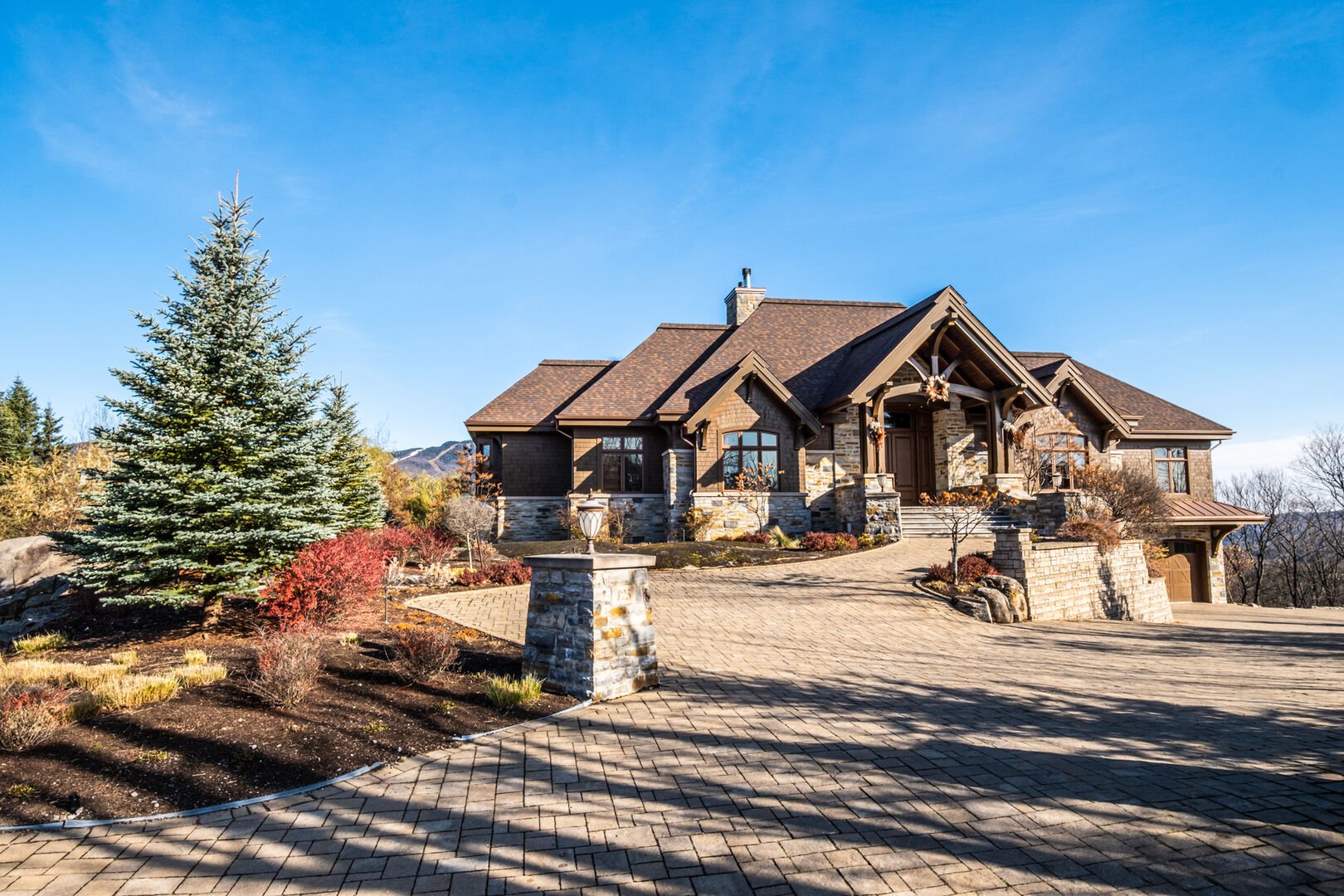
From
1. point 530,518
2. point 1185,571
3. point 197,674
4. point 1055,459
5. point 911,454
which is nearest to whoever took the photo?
point 197,674

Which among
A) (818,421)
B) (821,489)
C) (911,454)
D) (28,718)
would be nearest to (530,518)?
(821,489)

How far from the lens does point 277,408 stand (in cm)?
1092

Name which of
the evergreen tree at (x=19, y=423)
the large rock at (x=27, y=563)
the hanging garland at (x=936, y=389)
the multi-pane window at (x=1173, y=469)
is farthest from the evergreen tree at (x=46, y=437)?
the multi-pane window at (x=1173, y=469)

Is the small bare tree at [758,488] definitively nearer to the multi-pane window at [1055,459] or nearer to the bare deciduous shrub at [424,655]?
the multi-pane window at [1055,459]

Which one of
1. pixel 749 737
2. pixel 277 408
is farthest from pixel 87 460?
pixel 749 737

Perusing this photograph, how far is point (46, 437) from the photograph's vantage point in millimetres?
36875

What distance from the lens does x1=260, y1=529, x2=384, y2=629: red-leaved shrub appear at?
8914 millimetres

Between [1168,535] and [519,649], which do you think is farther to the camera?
[1168,535]

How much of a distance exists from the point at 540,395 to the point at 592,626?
64.6 feet

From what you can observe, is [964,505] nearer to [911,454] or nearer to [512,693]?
[911,454]

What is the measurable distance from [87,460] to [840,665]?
27.0m

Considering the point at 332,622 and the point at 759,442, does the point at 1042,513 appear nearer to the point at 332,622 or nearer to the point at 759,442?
the point at 759,442

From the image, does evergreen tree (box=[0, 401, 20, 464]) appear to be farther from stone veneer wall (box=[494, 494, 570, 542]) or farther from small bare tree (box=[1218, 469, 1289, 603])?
small bare tree (box=[1218, 469, 1289, 603])

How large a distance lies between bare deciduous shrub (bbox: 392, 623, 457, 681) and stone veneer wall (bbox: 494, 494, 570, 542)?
53.0ft
